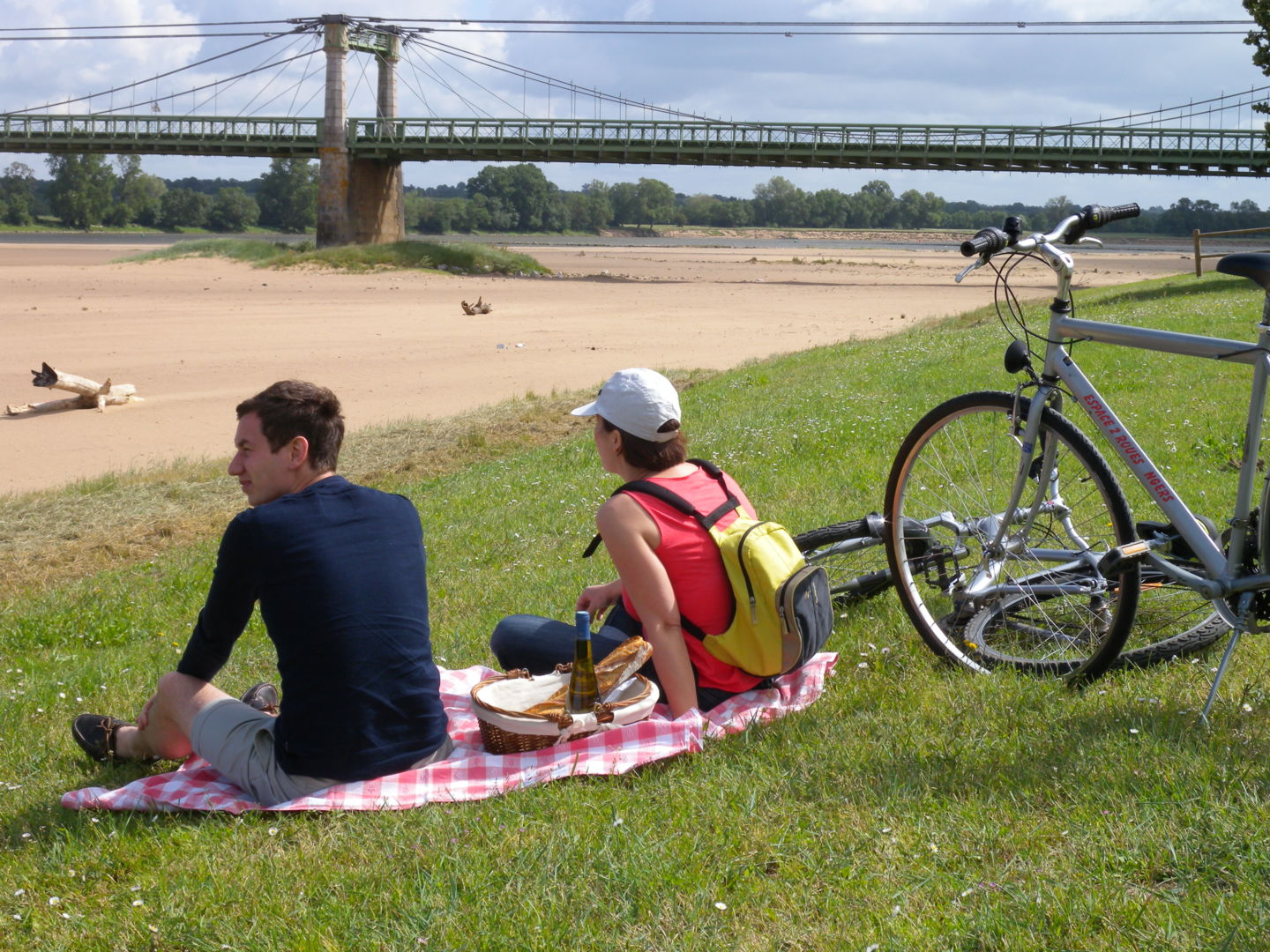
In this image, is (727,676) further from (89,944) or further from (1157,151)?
(1157,151)

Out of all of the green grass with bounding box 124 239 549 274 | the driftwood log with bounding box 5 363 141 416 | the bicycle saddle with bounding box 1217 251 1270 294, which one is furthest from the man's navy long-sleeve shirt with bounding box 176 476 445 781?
the green grass with bounding box 124 239 549 274

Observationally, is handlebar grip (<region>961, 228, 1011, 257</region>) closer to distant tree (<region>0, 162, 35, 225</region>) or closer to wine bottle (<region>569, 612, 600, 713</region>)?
wine bottle (<region>569, 612, 600, 713</region>)

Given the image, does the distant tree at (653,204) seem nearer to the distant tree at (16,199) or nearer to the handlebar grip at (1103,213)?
the distant tree at (16,199)

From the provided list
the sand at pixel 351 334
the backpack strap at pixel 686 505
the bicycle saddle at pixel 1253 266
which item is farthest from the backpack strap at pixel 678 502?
the sand at pixel 351 334

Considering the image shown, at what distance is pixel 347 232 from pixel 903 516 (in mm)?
68199

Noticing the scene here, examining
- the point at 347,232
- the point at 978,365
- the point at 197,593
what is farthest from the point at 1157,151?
the point at 197,593

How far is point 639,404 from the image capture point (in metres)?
4.03

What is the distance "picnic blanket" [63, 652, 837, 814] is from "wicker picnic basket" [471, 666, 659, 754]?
33 mm

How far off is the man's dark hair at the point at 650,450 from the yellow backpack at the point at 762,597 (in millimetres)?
127

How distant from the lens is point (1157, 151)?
63.7 meters

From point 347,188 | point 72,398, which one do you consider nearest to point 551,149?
point 347,188

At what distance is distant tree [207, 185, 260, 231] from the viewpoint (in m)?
143

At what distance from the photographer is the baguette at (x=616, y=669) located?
3.87m

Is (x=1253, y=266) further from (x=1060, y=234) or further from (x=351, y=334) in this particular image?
(x=351, y=334)
